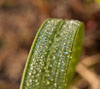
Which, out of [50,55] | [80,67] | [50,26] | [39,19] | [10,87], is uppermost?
[39,19]

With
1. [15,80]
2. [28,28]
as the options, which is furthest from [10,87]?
[28,28]

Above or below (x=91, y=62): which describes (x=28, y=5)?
above

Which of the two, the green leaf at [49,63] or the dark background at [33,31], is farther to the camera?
the dark background at [33,31]

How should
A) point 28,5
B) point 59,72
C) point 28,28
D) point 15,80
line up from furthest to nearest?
point 28,5, point 28,28, point 15,80, point 59,72

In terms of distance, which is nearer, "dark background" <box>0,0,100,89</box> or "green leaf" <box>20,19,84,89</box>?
"green leaf" <box>20,19,84,89</box>

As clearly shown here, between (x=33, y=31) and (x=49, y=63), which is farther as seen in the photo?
(x=33, y=31)

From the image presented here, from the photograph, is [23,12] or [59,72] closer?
[59,72]

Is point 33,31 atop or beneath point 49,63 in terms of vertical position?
atop

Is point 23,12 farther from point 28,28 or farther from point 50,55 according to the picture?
point 50,55
